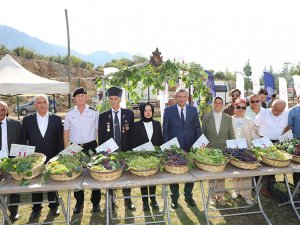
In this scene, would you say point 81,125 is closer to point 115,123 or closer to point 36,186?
point 115,123

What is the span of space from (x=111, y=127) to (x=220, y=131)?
65.4 inches

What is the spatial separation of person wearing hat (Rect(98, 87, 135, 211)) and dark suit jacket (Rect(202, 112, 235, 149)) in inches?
48.0

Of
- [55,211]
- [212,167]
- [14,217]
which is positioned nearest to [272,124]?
[212,167]

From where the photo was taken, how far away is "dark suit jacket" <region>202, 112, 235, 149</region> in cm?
390

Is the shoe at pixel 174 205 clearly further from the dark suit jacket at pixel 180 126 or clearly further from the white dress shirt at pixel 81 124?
the white dress shirt at pixel 81 124

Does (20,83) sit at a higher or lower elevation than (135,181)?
higher

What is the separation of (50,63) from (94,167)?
114 ft

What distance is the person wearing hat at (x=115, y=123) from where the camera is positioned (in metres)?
3.68

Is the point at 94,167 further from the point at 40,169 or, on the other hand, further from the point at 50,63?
the point at 50,63

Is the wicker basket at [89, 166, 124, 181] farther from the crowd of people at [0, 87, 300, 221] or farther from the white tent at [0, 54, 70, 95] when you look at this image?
the white tent at [0, 54, 70, 95]

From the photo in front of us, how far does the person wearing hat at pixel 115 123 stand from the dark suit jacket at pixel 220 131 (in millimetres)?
1218

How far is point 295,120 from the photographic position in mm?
4121

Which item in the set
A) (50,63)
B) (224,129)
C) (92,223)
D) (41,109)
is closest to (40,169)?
(41,109)

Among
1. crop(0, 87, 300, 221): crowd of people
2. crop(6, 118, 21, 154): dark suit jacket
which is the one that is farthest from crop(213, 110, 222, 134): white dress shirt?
crop(6, 118, 21, 154): dark suit jacket
